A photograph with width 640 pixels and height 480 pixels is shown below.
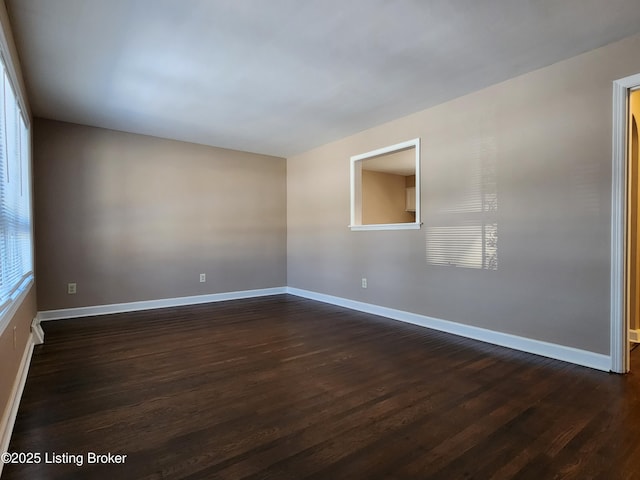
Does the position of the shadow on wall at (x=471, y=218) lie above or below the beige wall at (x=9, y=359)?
above

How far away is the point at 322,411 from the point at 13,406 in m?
1.74

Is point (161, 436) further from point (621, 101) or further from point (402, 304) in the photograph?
point (621, 101)

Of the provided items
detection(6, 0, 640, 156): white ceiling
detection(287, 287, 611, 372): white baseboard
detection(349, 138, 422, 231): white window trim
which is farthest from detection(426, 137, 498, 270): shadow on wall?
detection(6, 0, 640, 156): white ceiling

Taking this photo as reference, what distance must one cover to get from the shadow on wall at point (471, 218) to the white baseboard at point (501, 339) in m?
0.64

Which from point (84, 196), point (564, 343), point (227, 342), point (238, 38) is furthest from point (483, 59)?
point (84, 196)

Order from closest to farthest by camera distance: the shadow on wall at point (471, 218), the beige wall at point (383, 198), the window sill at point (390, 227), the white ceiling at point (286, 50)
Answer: the white ceiling at point (286, 50) → the shadow on wall at point (471, 218) → the window sill at point (390, 227) → the beige wall at point (383, 198)

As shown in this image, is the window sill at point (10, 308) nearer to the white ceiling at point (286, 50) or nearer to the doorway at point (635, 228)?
the white ceiling at point (286, 50)

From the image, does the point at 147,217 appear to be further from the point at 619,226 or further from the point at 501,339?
the point at 619,226

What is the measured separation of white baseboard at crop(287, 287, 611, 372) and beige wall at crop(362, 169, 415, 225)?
3017 millimetres

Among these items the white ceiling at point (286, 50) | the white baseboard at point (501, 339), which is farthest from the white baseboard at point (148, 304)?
the white ceiling at point (286, 50)

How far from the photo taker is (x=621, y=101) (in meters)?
2.46

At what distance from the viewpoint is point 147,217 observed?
4.82 metres

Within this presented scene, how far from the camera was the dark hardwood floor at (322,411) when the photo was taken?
4.91 feet

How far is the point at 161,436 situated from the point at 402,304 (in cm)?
301
